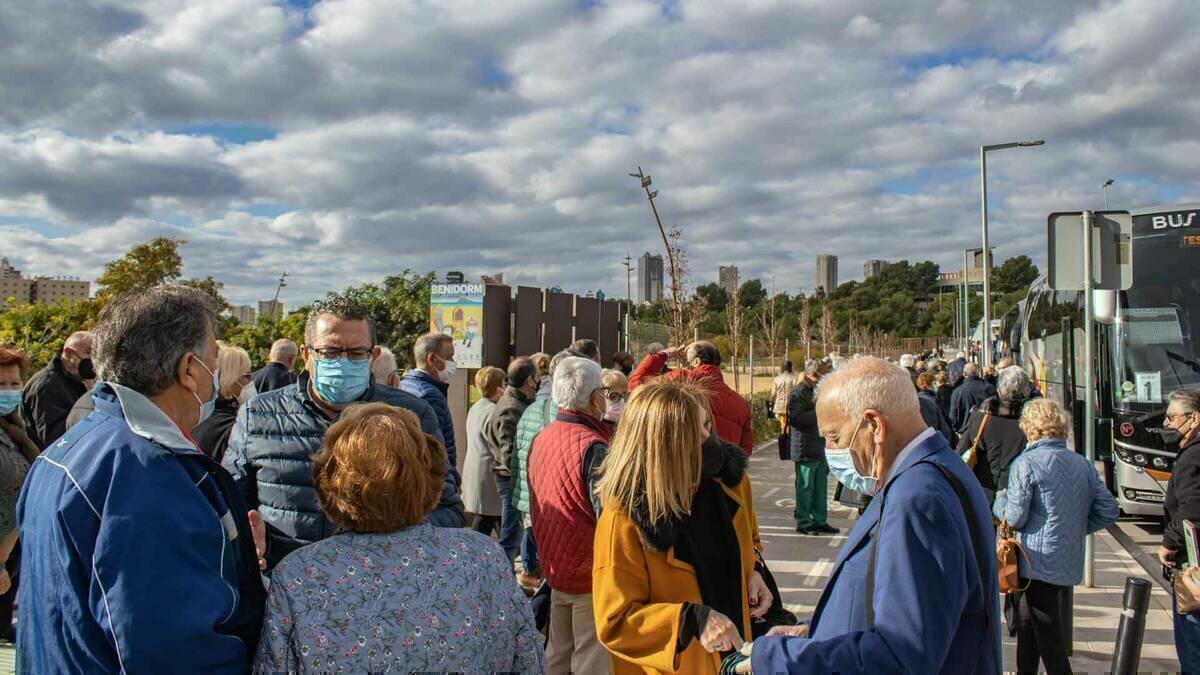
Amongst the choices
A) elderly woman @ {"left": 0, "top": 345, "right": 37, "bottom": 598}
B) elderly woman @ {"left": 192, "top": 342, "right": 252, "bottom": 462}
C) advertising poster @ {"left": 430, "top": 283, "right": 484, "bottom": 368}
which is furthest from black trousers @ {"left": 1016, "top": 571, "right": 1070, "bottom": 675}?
advertising poster @ {"left": 430, "top": 283, "right": 484, "bottom": 368}

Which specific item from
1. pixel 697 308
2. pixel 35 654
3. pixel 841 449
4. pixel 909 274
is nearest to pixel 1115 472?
pixel 697 308

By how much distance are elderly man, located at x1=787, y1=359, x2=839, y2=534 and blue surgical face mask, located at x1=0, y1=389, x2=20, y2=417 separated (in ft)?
23.9

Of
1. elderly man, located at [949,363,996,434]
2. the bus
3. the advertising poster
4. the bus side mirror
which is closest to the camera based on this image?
the bus

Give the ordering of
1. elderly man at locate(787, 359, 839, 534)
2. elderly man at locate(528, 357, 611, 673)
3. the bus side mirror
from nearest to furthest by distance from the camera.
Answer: elderly man at locate(528, 357, 611, 673) < elderly man at locate(787, 359, 839, 534) < the bus side mirror

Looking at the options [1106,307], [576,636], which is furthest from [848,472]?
[1106,307]

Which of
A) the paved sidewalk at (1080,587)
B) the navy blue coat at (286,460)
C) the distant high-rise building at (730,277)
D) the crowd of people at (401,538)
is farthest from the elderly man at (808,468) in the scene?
the distant high-rise building at (730,277)

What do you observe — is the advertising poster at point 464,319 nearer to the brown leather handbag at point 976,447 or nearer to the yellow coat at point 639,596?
the brown leather handbag at point 976,447

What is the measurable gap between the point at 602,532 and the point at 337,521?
1.19 meters

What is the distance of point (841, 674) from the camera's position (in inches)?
83.4

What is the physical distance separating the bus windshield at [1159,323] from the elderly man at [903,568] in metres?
9.18

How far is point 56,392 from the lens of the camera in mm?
6461

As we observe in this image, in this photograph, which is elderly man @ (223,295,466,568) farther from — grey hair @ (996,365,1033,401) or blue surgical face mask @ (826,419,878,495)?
grey hair @ (996,365,1033,401)

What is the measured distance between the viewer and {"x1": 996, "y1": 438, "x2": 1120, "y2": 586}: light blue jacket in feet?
15.9

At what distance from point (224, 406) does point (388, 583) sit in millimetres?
3487
